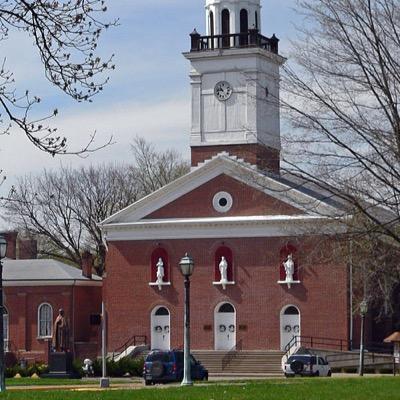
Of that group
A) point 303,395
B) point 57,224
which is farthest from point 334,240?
point 57,224

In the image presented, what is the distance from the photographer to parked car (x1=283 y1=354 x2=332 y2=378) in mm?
54625

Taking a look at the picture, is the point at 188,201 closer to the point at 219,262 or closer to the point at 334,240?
the point at 219,262

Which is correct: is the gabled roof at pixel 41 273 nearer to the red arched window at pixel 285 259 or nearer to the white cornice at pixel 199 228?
the white cornice at pixel 199 228

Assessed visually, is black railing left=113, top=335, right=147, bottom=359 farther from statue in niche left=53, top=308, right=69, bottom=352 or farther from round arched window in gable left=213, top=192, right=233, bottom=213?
statue in niche left=53, top=308, right=69, bottom=352

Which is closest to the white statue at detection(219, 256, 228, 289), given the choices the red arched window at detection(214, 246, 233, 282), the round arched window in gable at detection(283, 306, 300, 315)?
the red arched window at detection(214, 246, 233, 282)

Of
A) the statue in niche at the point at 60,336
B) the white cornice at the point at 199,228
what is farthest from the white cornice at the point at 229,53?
the statue in niche at the point at 60,336

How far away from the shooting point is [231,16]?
239 feet

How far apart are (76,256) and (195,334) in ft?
84.0

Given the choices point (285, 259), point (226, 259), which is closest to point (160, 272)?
point (226, 259)

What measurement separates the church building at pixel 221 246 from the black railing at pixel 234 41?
0.05 m

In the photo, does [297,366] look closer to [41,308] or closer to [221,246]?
[221,246]

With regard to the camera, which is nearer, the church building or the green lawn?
the green lawn

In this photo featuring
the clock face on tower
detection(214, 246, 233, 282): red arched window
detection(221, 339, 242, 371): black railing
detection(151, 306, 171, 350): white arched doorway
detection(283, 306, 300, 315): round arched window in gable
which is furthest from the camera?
the clock face on tower

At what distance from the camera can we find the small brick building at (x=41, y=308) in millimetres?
72938
